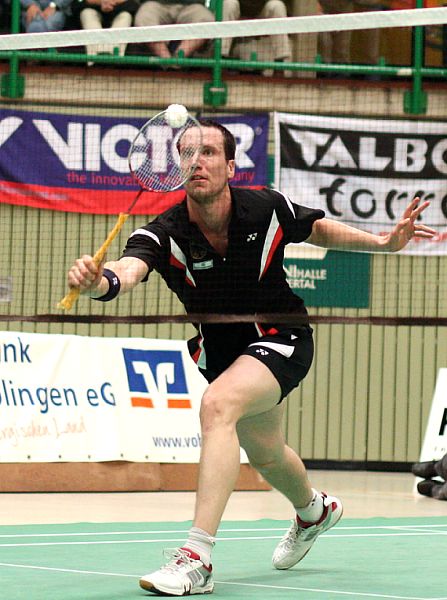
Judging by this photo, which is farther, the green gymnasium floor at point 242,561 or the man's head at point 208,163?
the man's head at point 208,163

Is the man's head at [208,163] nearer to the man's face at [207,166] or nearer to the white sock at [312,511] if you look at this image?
the man's face at [207,166]

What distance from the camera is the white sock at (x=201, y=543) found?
18.4ft

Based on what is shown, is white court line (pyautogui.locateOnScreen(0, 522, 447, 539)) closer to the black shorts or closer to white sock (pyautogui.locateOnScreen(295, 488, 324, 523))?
white sock (pyautogui.locateOnScreen(295, 488, 324, 523))

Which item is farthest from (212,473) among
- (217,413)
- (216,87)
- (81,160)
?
(216,87)

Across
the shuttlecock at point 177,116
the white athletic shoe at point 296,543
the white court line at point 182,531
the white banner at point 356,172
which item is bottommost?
the white court line at point 182,531

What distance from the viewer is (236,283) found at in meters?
6.21

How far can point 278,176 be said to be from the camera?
15.5 metres

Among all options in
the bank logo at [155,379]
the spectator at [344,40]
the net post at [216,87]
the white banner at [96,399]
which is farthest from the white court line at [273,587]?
the spectator at [344,40]

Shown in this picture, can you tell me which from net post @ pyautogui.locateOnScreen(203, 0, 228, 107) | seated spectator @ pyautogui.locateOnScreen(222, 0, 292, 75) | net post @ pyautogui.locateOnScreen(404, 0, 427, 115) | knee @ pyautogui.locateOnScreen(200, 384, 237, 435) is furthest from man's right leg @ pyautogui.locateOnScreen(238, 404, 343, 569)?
seated spectator @ pyautogui.locateOnScreen(222, 0, 292, 75)

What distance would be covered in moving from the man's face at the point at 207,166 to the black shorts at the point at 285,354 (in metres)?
0.70

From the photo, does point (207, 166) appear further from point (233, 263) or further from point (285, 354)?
point (285, 354)

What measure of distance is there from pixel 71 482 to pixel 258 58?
22.6 feet

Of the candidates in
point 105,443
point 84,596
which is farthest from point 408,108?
point 84,596

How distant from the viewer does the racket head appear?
598cm
